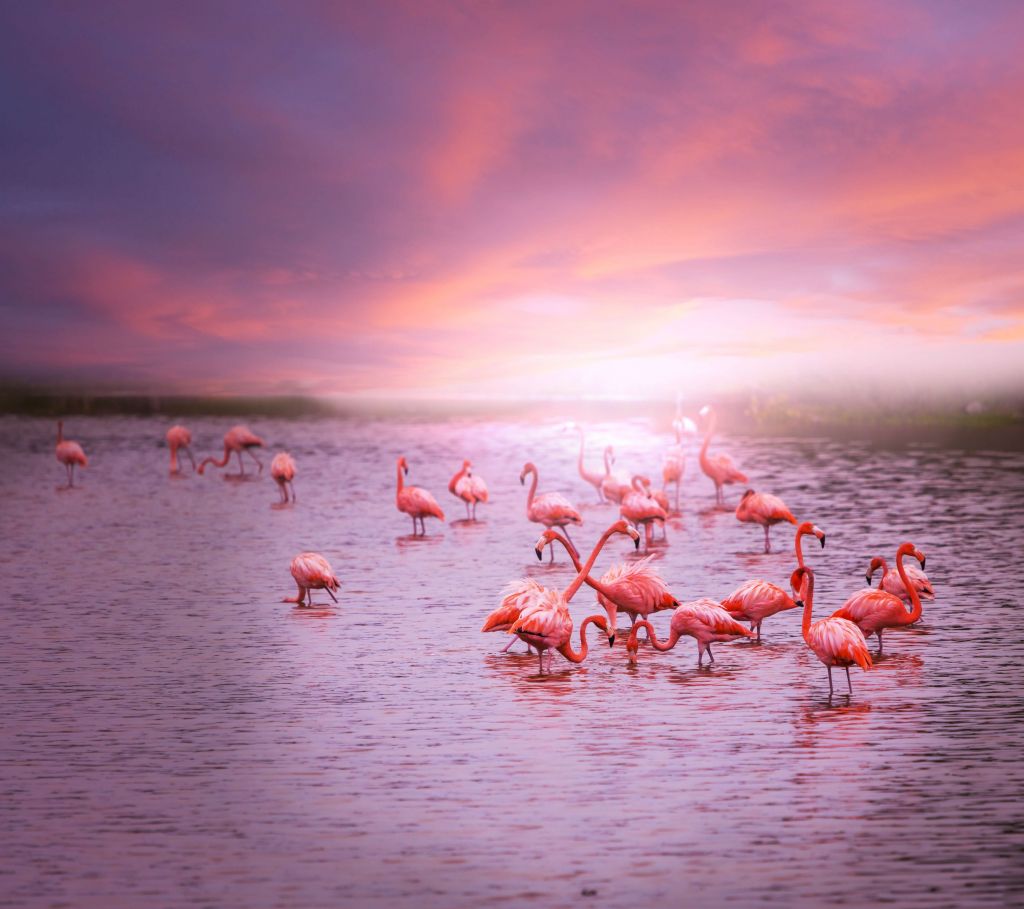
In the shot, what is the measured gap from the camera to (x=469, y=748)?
→ 7.82 meters

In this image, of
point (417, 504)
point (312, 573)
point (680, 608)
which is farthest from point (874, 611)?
point (417, 504)

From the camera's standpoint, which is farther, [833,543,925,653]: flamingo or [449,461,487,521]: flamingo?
[449,461,487,521]: flamingo

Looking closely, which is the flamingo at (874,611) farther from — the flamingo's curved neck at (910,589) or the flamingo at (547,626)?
the flamingo at (547,626)

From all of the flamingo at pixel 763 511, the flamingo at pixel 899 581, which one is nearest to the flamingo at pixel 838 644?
the flamingo at pixel 899 581

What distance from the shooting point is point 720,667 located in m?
10.1

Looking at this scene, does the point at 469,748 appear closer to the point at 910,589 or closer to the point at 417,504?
the point at 910,589

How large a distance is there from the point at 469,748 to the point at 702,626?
2.89m

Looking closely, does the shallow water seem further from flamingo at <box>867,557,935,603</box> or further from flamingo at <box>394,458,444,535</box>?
flamingo at <box>394,458,444,535</box>

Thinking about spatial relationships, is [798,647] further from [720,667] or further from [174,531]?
[174,531]

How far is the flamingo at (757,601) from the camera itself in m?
10.7

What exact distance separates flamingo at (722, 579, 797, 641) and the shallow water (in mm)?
331

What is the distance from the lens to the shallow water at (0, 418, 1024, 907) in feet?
19.1

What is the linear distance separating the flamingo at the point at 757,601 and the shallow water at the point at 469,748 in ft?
1.09

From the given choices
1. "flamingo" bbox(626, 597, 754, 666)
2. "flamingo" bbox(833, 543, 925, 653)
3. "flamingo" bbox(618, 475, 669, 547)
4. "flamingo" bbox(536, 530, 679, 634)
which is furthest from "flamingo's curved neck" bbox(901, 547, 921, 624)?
"flamingo" bbox(618, 475, 669, 547)
